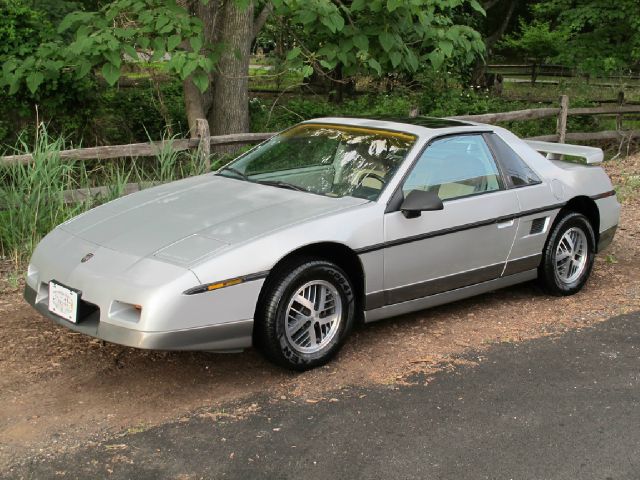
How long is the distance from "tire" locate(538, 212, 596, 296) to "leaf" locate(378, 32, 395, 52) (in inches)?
122

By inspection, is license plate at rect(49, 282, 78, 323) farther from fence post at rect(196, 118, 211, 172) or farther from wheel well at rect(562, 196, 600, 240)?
fence post at rect(196, 118, 211, 172)

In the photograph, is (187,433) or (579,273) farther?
(579,273)

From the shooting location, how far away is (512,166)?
19.0 ft

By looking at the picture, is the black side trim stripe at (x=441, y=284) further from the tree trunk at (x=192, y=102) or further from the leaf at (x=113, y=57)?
the tree trunk at (x=192, y=102)

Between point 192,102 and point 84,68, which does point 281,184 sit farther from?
point 192,102

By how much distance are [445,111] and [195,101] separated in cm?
597

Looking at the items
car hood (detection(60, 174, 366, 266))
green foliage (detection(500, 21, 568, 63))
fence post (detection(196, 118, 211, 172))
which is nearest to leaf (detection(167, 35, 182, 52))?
fence post (detection(196, 118, 211, 172))

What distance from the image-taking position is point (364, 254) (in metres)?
4.78

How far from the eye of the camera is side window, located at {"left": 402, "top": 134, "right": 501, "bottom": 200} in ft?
17.0

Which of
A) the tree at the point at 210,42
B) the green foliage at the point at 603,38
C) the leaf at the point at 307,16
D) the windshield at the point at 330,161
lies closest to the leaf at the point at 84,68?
the tree at the point at 210,42

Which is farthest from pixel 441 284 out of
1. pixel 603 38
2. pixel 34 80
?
pixel 603 38

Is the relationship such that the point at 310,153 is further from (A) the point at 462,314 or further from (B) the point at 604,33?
(B) the point at 604,33

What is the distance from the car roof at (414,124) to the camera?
5473 millimetres

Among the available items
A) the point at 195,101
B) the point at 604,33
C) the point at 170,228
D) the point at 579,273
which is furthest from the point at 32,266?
the point at 604,33
